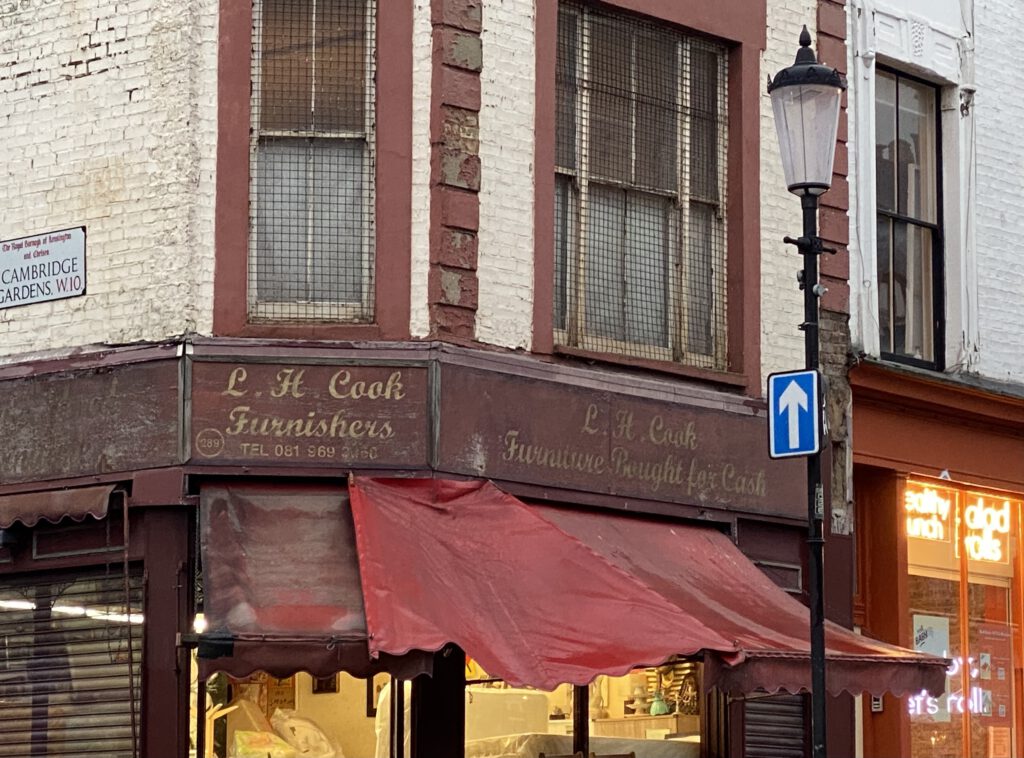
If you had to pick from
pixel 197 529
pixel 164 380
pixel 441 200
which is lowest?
pixel 197 529

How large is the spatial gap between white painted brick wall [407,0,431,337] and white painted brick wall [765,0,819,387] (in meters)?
3.25

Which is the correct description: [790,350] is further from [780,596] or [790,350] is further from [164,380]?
[164,380]

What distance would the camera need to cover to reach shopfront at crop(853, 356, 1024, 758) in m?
16.8

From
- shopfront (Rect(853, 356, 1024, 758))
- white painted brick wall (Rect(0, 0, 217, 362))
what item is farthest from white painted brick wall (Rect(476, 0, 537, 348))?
shopfront (Rect(853, 356, 1024, 758))

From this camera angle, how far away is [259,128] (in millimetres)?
13852

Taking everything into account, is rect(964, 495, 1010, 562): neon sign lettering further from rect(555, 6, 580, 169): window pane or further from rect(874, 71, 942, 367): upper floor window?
rect(555, 6, 580, 169): window pane

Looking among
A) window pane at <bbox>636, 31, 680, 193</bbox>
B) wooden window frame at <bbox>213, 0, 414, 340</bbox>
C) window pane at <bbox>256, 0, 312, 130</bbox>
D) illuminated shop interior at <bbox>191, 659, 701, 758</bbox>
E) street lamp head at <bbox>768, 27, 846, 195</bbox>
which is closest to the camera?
street lamp head at <bbox>768, 27, 846, 195</bbox>

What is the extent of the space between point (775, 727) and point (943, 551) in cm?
273

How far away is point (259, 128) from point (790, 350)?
15.3ft

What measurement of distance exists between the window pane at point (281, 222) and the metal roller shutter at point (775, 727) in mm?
4833

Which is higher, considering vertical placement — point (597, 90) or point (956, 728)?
point (597, 90)

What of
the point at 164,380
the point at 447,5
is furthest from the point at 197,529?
the point at 447,5

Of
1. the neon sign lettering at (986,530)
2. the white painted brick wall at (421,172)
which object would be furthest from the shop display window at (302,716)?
the neon sign lettering at (986,530)

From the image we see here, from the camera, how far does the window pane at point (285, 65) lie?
13883 millimetres
